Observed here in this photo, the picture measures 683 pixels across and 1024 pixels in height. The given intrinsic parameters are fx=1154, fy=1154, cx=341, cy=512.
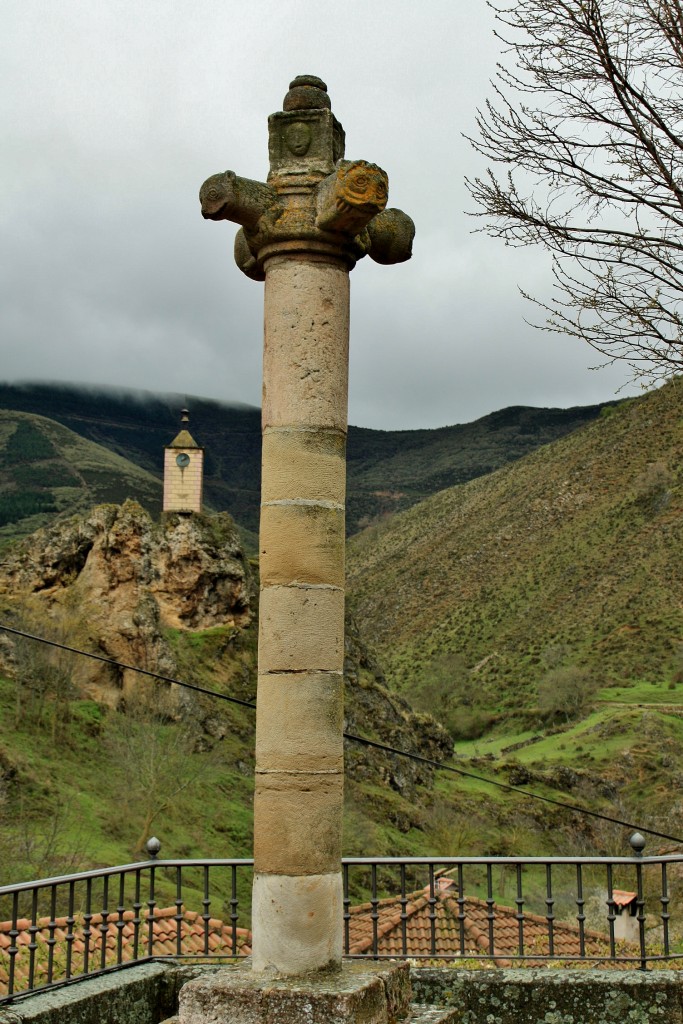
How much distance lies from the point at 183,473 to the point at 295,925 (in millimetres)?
45599

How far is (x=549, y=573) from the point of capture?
235ft

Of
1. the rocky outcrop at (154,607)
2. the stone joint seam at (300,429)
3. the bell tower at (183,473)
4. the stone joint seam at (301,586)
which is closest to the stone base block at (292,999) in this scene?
the stone joint seam at (301,586)

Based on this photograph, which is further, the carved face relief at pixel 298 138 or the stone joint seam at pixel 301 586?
the carved face relief at pixel 298 138

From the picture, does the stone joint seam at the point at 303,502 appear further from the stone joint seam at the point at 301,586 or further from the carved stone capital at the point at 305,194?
the carved stone capital at the point at 305,194

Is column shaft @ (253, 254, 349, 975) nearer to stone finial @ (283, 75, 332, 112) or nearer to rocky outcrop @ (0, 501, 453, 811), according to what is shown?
stone finial @ (283, 75, 332, 112)

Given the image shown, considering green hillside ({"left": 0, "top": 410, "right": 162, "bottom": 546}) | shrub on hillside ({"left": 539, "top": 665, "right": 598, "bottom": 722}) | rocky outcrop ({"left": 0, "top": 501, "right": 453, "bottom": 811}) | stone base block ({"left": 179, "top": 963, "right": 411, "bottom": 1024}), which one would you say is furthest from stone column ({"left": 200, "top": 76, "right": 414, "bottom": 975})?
green hillside ({"left": 0, "top": 410, "right": 162, "bottom": 546})

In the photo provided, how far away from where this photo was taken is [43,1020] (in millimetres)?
6227

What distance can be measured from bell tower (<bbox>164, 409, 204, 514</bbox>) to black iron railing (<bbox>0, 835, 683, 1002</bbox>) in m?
18.2

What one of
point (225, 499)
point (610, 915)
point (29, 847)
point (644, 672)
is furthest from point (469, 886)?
point (225, 499)

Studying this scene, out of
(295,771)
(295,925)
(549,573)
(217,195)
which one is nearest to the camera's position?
(295,925)

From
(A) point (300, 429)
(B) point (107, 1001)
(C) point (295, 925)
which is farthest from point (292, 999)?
(A) point (300, 429)

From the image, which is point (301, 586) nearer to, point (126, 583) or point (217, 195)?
point (217, 195)

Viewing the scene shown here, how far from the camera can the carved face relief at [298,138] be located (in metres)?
6.23

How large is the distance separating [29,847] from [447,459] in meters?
99.5
